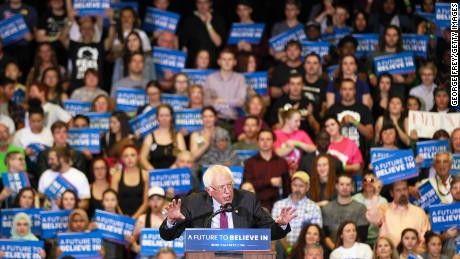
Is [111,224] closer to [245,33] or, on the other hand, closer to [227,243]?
[245,33]

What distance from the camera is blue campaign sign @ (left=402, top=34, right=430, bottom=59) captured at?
14289 mm

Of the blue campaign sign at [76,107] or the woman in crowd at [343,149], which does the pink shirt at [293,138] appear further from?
the blue campaign sign at [76,107]

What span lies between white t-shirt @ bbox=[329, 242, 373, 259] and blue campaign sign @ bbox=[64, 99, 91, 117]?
3.91 m

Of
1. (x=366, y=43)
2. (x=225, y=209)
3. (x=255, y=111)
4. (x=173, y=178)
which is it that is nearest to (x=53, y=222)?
(x=173, y=178)

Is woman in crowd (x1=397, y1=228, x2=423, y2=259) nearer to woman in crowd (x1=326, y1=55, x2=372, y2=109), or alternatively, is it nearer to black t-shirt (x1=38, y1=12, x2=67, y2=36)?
woman in crowd (x1=326, y1=55, x2=372, y2=109)

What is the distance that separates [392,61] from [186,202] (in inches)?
240

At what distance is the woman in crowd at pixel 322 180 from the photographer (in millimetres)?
12070

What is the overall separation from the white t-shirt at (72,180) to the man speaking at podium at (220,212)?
4.36 m

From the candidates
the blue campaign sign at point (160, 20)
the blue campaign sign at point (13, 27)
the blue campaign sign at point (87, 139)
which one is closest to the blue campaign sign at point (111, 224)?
the blue campaign sign at point (87, 139)

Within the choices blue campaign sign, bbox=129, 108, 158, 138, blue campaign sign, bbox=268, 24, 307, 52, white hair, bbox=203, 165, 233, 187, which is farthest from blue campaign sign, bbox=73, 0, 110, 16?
white hair, bbox=203, 165, 233, 187

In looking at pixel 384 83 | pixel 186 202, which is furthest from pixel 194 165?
pixel 186 202

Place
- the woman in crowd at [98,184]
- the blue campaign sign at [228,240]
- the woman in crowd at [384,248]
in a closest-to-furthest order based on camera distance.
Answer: the blue campaign sign at [228,240] < the woman in crowd at [384,248] < the woman in crowd at [98,184]

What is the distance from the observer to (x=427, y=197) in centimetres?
1203

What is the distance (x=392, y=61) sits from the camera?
13859 mm
